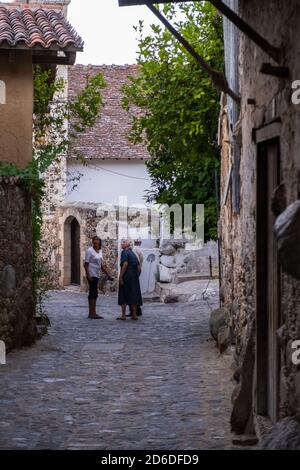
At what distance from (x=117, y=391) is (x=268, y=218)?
3194 millimetres

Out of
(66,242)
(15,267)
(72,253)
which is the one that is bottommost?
(72,253)

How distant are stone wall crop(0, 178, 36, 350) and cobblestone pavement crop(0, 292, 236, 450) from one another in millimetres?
315

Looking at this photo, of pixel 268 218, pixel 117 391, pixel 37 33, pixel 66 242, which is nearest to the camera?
pixel 268 218

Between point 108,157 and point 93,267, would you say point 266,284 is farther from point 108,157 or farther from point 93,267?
point 108,157

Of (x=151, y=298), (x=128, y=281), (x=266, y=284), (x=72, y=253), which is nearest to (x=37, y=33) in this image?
(x=128, y=281)

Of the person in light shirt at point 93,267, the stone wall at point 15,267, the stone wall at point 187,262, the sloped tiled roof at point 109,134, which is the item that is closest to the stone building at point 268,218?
the stone wall at point 15,267

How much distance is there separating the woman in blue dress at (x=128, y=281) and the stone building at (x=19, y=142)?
13.6 ft

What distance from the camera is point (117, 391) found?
9281mm

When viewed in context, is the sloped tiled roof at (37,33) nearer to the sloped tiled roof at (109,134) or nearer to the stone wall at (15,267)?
the stone wall at (15,267)

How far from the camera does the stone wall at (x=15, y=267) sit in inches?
466

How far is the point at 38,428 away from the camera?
24.3ft

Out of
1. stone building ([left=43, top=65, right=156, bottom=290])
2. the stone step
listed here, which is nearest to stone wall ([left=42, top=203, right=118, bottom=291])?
the stone step
